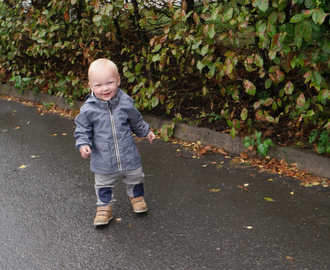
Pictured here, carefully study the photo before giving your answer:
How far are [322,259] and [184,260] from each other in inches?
34.6

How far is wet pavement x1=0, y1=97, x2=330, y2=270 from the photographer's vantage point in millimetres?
2635

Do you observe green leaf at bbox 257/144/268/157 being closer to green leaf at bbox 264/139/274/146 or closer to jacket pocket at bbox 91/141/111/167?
green leaf at bbox 264/139/274/146

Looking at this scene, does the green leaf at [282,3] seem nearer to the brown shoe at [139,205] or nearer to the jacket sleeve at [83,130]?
the jacket sleeve at [83,130]

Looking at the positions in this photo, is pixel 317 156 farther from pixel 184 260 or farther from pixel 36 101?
pixel 36 101

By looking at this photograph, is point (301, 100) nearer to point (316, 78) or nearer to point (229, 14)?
point (316, 78)

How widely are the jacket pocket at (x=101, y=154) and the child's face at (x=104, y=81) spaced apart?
360 millimetres

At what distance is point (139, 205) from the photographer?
3.31 meters

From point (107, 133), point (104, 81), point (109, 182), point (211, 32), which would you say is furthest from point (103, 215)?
point (211, 32)

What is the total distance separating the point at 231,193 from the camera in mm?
3604

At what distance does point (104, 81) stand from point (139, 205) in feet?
3.51

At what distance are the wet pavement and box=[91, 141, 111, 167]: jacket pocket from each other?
505 mm

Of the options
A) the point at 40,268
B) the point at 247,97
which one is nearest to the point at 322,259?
the point at 40,268

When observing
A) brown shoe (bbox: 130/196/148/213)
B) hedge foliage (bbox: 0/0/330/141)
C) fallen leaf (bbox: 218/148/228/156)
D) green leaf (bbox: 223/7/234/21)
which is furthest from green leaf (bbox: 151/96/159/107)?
brown shoe (bbox: 130/196/148/213)

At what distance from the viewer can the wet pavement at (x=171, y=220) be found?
2635 mm
